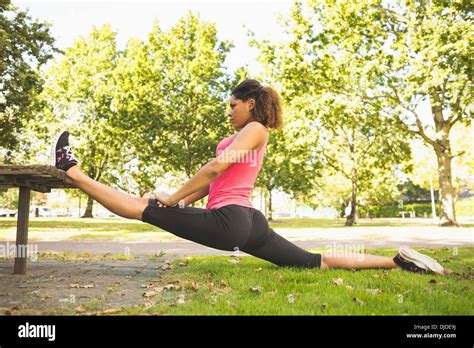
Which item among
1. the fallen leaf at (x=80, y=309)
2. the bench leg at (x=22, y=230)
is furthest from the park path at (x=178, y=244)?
the fallen leaf at (x=80, y=309)

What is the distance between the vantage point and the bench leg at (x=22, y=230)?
5129 mm

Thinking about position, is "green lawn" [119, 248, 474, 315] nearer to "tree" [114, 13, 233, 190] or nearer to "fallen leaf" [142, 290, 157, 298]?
"fallen leaf" [142, 290, 157, 298]

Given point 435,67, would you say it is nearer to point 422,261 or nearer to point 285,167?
point 422,261

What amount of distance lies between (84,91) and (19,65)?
16.6 m

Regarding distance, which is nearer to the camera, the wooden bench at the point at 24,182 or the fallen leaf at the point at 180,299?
the fallen leaf at the point at 180,299

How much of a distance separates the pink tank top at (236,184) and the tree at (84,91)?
3027cm

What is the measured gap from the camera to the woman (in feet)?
12.9

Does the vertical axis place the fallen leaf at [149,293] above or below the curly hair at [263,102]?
below

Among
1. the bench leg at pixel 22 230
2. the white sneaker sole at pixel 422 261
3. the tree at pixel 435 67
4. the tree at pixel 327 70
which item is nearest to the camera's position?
the white sneaker sole at pixel 422 261

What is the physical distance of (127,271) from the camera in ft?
18.3

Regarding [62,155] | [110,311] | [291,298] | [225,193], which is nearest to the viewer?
[110,311]

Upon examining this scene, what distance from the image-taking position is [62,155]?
14.1ft

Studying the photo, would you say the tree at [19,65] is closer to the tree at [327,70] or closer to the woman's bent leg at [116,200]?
the tree at [327,70]

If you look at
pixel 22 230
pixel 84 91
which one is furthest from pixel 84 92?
pixel 22 230
